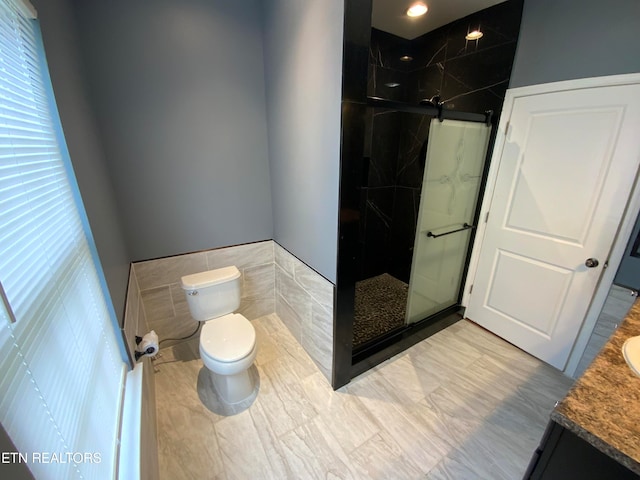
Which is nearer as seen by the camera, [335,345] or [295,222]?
[335,345]

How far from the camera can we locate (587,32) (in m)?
1.57

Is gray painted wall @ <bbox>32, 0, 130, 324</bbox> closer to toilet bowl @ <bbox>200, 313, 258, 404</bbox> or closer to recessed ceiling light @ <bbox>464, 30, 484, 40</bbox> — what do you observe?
toilet bowl @ <bbox>200, 313, 258, 404</bbox>

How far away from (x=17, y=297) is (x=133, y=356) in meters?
0.96

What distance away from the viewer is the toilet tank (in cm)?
183

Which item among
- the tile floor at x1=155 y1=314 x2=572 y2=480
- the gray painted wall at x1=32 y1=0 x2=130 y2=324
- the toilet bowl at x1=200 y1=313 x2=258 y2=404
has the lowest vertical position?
the tile floor at x1=155 y1=314 x2=572 y2=480

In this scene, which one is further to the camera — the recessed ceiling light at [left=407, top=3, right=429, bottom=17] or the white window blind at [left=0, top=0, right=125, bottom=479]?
the recessed ceiling light at [left=407, top=3, right=429, bottom=17]

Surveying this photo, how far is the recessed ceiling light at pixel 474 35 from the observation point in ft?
6.96

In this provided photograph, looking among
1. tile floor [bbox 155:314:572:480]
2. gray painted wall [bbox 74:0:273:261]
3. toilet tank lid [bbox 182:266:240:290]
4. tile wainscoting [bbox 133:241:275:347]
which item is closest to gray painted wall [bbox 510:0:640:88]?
gray painted wall [bbox 74:0:273:261]

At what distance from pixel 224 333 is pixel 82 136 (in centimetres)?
134

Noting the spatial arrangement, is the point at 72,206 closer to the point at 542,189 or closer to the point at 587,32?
the point at 542,189

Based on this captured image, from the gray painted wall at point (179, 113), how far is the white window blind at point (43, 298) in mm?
836

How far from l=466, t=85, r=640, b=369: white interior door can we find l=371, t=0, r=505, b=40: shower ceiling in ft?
2.97

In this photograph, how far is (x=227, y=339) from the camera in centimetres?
167

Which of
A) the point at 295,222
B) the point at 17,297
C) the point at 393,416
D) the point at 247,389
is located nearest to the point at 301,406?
the point at 247,389
